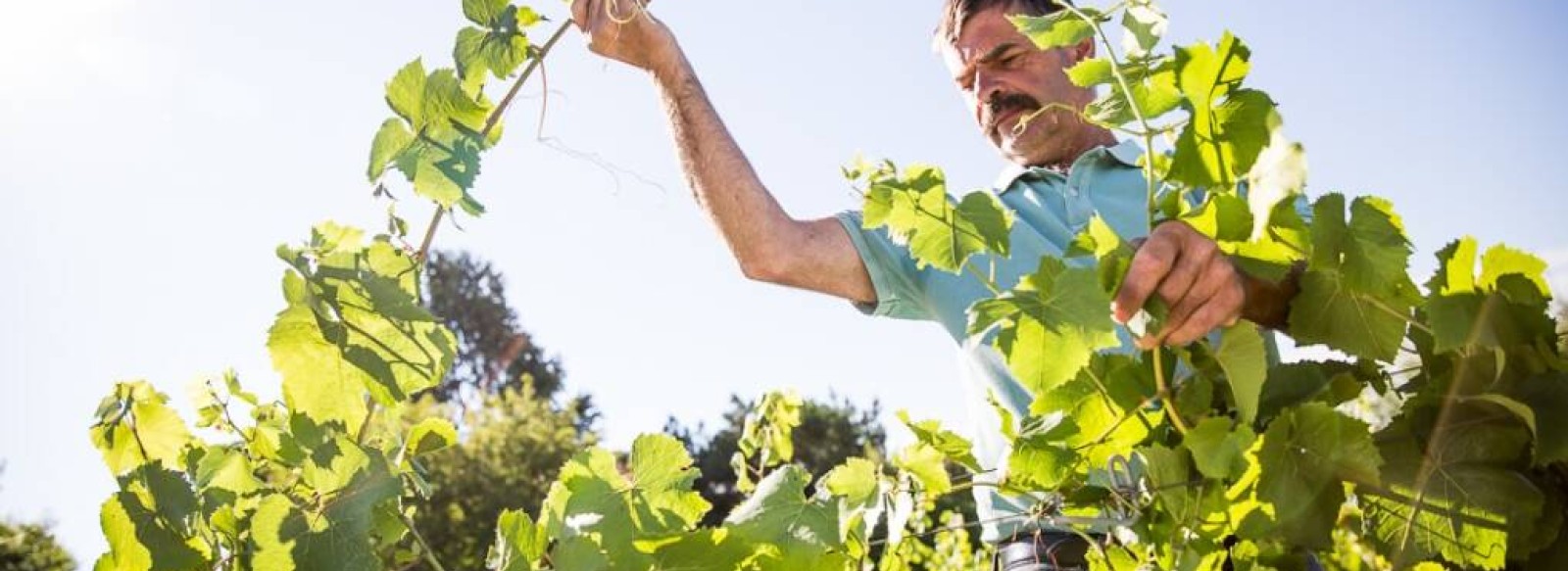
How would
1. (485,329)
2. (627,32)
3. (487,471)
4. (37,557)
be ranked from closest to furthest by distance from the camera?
(627,32) < (37,557) < (487,471) < (485,329)

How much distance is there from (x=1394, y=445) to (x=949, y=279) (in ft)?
Result: 4.27

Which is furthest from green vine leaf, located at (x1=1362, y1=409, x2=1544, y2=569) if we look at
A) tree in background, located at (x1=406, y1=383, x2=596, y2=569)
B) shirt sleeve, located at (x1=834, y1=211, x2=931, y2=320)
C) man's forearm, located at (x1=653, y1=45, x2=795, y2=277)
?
tree in background, located at (x1=406, y1=383, x2=596, y2=569)

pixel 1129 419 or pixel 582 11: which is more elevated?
pixel 582 11

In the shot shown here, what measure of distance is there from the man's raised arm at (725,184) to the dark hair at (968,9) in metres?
0.77

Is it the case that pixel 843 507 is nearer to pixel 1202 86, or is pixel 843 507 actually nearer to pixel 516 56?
pixel 1202 86

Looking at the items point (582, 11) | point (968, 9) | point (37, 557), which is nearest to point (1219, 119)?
point (582, 11)

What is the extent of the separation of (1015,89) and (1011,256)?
2.13ft

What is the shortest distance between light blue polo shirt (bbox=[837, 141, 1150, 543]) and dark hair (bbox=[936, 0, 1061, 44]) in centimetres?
43

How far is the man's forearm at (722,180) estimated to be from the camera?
6.04 ft

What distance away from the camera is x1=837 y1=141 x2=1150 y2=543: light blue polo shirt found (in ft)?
7.16

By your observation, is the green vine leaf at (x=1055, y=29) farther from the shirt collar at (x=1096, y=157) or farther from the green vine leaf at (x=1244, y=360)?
the shirt collar at (x=1096, y=157)

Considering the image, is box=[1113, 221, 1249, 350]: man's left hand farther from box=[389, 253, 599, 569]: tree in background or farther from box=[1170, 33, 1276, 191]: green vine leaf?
box=[389, 253, 599, 569]: tree in background

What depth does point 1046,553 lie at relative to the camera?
1.67 m

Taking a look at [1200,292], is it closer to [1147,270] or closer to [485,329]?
[1147,270]
